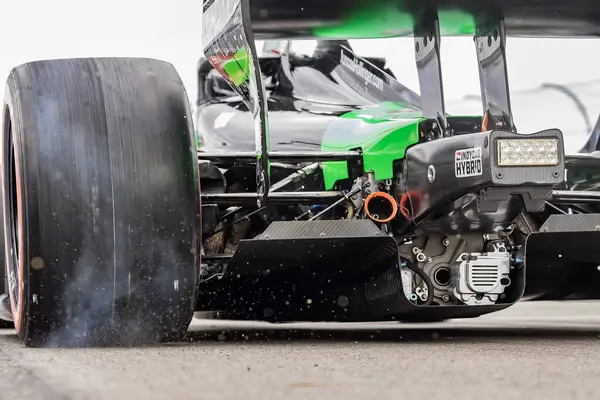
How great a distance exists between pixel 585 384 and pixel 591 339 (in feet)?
7.16

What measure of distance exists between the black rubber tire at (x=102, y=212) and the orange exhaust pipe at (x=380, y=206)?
820 mm

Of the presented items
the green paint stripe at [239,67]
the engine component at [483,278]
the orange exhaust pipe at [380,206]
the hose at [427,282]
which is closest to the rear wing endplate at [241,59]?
the green paint stripe at [239,67]

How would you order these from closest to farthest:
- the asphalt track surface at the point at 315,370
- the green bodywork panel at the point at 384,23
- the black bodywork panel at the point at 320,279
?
the asphalt track surface at the point at 315,370
the black bodywork panel at the point at 320,279
the green bodywork panel at the point at 384,23

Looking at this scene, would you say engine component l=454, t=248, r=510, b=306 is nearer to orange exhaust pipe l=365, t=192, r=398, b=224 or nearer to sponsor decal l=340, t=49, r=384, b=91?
orange exhaust pipe l=365, t=192, r=398, b=224

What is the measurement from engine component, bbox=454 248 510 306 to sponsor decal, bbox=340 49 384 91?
6.81 feet

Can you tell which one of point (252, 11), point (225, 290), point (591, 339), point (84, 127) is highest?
point (252, 11)

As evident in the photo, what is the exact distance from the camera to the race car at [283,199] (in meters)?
4.22

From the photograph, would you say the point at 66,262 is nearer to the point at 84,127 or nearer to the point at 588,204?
the point at 84,127

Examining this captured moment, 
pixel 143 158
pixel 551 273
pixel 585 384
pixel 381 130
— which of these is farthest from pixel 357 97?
pixel 585 384

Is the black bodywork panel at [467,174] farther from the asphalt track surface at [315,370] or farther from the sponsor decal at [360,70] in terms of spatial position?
the sponsor decal at [360,70]

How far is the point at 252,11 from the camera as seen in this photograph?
5.13 meters

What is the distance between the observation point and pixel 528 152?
13.8ft

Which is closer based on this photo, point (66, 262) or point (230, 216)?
point (66, 262)

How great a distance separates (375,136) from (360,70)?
5.69 ft
